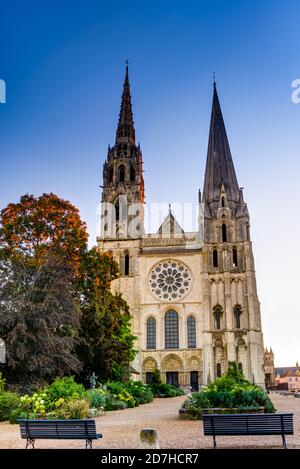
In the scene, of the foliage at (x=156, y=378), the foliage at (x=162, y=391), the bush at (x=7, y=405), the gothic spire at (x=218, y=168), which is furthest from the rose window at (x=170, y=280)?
the bush at (x=7, y=405)

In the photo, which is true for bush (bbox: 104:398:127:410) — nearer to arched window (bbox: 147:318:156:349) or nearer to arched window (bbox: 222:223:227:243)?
arched window (bbox: 147:318:156:349)

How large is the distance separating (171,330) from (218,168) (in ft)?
62.1

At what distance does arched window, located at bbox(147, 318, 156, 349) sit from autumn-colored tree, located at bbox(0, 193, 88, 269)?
67.1ft

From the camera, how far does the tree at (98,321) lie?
21531 millimetres

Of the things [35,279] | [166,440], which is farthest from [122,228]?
[166,440]

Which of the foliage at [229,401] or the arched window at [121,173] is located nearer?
the foliage at [229,401]

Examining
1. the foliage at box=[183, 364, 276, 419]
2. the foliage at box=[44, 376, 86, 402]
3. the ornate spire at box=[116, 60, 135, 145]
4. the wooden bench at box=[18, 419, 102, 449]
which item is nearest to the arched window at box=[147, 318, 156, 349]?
the ornate spire at box=[116, 60, 135, 145]

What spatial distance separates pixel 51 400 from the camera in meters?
14.0

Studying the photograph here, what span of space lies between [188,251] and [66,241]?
881 inches

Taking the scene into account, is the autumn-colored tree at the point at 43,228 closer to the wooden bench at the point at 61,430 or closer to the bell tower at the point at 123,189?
the wooden bench at the point at 61,430

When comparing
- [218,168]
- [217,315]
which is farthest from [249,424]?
[218,168]

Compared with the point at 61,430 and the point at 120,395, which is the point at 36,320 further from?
the point at 61,430

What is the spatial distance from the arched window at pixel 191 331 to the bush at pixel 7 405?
28289 mm

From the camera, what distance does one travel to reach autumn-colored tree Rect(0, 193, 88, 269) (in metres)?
22.0
